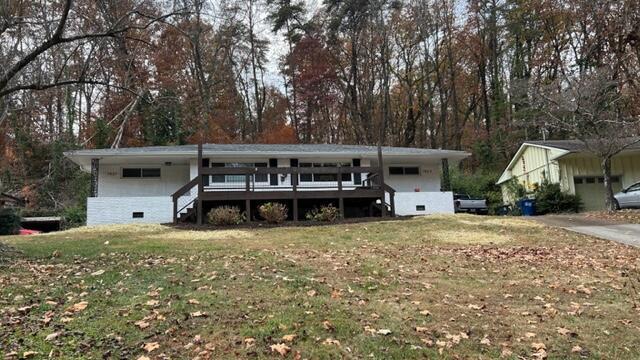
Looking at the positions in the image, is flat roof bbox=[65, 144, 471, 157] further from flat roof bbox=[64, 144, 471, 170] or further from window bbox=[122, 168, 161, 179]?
window bbox=[122, 168, 161, 179]

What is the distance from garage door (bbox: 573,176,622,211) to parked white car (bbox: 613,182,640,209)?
2.78 metres

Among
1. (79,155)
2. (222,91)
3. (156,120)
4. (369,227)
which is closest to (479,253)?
(369,227)

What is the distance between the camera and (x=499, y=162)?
33219 millimetres

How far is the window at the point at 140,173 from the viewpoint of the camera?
69.7 ft

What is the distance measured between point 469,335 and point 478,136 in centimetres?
3236

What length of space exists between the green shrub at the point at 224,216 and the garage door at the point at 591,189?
17244 mm

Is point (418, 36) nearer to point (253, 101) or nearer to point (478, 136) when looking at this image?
point (478, 136)

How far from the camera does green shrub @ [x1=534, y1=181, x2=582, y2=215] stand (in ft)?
74.7

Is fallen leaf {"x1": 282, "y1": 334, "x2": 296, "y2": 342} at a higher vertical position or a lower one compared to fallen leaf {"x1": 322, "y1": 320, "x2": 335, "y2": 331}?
lower

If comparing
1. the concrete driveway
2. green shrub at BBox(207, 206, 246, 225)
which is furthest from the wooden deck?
the concrete driveway

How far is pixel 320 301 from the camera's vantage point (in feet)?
19.1

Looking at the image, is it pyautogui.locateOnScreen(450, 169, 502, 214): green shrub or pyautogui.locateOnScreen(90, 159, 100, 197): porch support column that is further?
pyautogui.locateOnScreen(450, 169, 502, 214): green shrub

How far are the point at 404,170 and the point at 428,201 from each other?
2893 mm

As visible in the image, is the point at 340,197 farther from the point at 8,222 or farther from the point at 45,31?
the point at 8,222
